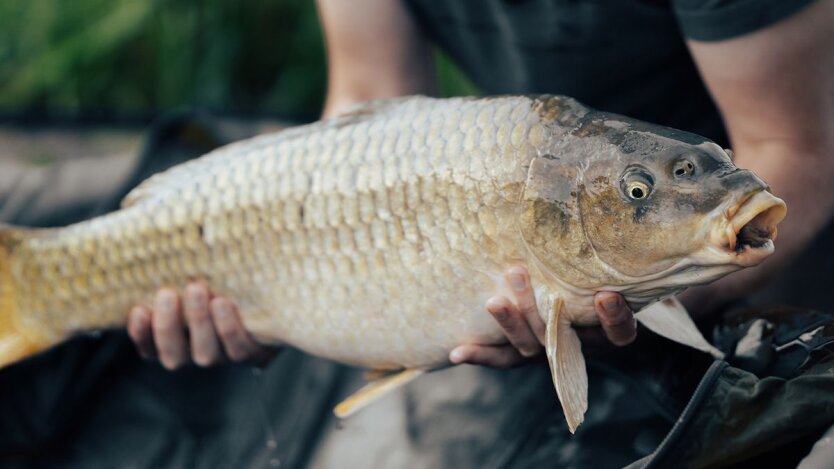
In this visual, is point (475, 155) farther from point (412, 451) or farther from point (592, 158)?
point (412, 451)

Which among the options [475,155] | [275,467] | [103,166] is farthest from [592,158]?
[103,166]

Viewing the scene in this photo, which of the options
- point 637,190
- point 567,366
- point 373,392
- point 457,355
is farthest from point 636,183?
point 373,392

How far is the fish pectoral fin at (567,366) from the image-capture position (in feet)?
3.46

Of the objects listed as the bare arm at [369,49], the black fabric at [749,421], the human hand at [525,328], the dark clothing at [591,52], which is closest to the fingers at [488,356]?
the human hand at [525,328]

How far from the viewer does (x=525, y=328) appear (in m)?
1.17

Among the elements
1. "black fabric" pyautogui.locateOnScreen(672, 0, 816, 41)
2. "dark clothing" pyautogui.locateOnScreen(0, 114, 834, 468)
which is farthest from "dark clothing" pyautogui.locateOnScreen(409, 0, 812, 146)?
"dark clothing" pyautogui.locateOnScreen(0, 114, 834, 468)

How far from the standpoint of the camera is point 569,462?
1361 mm

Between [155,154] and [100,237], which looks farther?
[155,154]

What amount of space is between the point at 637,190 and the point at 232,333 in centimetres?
66

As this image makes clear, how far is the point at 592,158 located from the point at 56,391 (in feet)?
3.63

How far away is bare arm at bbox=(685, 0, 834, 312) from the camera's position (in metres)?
1.37

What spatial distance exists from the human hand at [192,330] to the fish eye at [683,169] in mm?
668

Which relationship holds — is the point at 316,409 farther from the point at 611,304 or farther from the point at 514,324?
the point at 611,304

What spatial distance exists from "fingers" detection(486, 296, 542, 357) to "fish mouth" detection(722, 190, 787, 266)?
0.27 m
